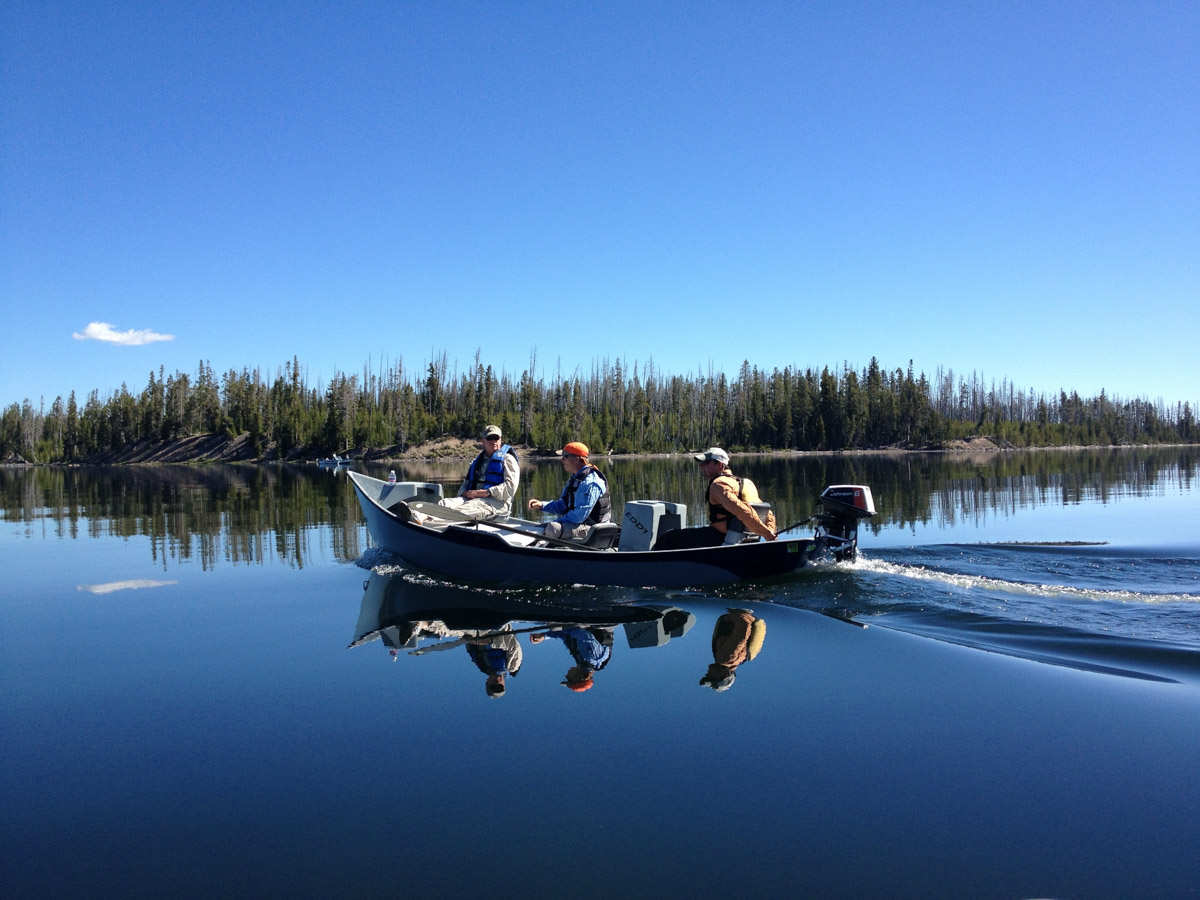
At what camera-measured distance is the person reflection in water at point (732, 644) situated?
7129 mm

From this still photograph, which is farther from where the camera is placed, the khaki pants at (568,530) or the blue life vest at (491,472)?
the blue life vest at (491,472)

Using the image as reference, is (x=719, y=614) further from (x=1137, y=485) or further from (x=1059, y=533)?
(x=1137, y=485)

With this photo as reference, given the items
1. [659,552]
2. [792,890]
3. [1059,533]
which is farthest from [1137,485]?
[792,890]

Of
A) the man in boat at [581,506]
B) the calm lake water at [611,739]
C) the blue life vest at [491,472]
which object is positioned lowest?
the calm lake water at [611,739]

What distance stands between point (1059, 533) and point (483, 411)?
9198cm

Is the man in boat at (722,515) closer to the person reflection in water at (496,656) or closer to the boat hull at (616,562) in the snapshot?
the boat hull at (616,562)

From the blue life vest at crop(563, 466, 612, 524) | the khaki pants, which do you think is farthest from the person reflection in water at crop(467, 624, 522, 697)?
the blue life vest at crop(563, 466, 612, 524)

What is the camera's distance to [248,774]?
521 centimetres

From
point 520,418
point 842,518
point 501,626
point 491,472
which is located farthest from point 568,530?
point 520,418

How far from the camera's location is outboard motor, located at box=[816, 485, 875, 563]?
37.2 ft

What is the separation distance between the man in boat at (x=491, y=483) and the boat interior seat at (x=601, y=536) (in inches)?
87.9

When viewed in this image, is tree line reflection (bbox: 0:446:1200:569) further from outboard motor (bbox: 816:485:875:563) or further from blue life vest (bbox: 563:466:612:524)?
outboard motor (bbox: 816:485:875:563)

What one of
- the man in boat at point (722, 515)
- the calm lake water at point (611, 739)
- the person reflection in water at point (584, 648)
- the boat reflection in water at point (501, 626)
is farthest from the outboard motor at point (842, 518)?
the person reflection in water at point (584, 648)

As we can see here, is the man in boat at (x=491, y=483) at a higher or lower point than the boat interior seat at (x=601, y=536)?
higher
